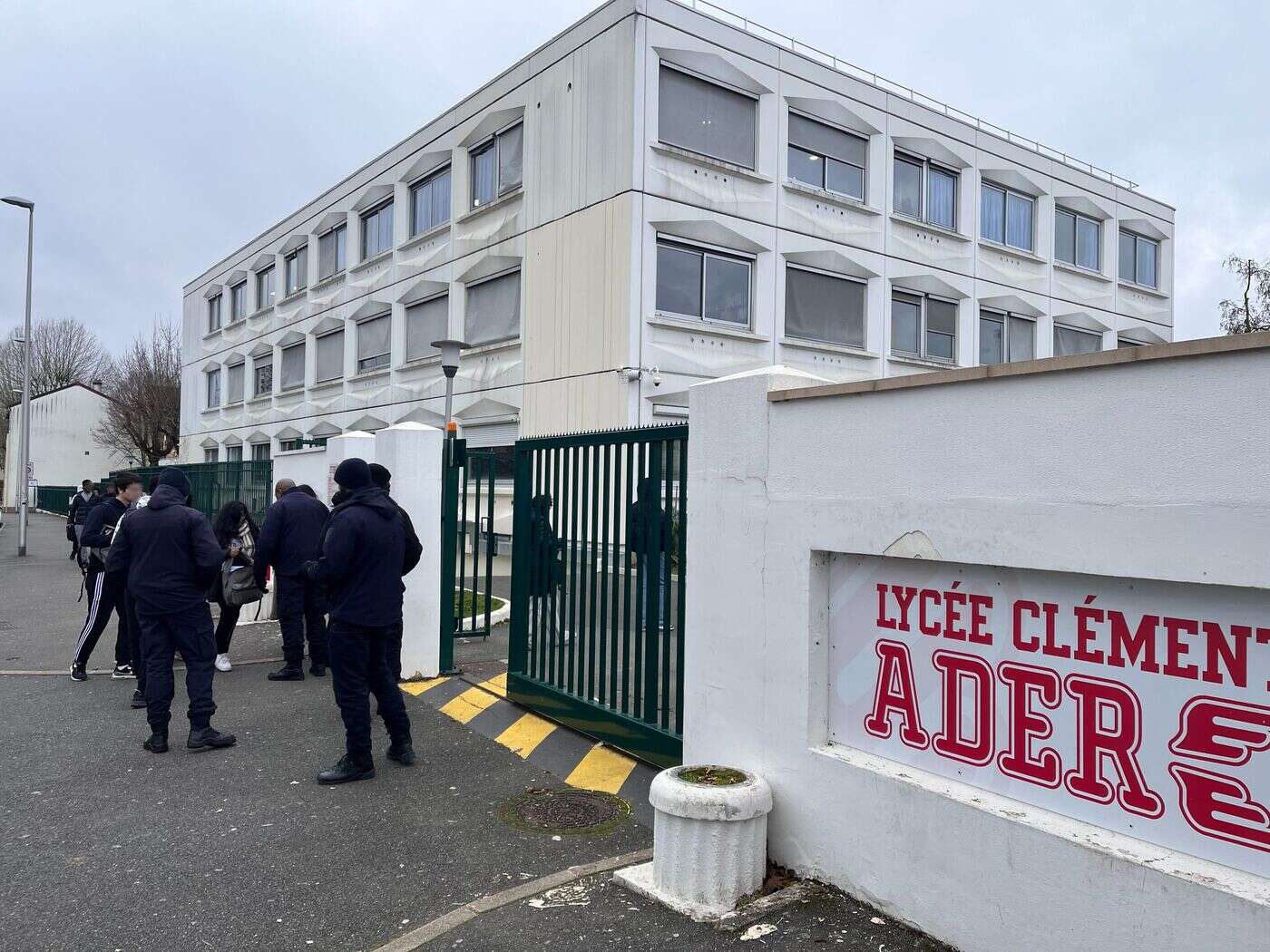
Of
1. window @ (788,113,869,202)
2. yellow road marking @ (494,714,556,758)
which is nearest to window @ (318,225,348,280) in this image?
window @ (788,113,869,202)

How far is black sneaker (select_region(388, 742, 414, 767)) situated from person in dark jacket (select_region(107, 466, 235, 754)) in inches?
48.0

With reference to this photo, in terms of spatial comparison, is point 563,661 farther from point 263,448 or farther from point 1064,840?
point 263,448

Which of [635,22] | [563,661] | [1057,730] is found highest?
[635,22]

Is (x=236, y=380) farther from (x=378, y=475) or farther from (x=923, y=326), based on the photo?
(x=378, y=475)

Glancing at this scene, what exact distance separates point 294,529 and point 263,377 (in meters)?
24.0

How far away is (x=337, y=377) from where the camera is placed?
2527cm

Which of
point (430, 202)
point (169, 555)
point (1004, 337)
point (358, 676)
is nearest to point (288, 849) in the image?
point (358, 676)

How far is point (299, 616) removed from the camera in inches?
333

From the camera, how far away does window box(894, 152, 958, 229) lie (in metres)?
20.3

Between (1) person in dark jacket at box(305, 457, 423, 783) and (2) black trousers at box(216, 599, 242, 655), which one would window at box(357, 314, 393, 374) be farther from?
(1) person in dark jacket at box(305, 457, 423, 783)

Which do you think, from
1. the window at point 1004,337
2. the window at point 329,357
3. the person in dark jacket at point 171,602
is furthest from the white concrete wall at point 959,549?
the window at point 329,357

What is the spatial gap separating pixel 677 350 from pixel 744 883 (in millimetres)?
13218

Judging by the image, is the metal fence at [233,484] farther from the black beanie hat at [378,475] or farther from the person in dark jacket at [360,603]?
the person in dark jacket at [360,603]

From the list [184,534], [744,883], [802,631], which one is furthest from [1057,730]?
[184,534]
